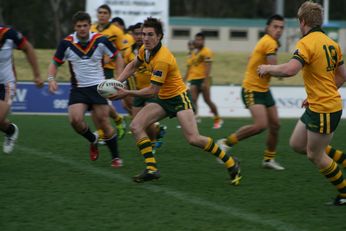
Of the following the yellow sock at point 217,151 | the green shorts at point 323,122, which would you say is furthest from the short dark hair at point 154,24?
the green shorts at point 323,122

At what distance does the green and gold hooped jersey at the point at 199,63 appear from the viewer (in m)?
16.3

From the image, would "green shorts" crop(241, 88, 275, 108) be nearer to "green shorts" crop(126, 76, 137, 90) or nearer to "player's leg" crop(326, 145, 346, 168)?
"player's leg" crop(326, 145, 346, 168)

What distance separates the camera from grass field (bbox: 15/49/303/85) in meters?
27.4

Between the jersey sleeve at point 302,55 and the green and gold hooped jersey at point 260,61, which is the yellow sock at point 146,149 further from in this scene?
the jersey sleeve at point 302,55

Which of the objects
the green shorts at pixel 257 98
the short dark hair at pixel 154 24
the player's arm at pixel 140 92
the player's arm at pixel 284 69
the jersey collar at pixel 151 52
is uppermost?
the short dark hair at pixel 154 24

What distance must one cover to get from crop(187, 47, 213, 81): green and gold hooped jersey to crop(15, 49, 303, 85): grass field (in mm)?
10338

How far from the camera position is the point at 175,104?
8227 millimetres

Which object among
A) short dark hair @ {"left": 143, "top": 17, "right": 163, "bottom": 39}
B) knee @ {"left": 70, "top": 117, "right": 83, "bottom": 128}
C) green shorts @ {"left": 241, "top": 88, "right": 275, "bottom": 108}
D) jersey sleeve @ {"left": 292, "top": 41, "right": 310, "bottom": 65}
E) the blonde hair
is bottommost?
knee @ {"left": 70, "top": 117, "right": 83, "bottom": 128}

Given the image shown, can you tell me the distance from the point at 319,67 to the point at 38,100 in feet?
40.9

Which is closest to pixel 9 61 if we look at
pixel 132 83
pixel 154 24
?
pixel 154 24

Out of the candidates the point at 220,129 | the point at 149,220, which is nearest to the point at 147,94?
the point at 149,220

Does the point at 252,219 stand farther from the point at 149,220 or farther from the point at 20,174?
the point at 20,174

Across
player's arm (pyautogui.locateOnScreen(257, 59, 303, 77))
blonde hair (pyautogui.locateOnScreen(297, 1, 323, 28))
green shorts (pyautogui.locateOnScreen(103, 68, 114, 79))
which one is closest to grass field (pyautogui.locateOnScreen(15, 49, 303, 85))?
green shorts (pyautogui.locateOnScreen(103, 68, 114, 79))

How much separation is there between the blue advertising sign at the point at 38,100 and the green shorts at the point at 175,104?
399 inches
